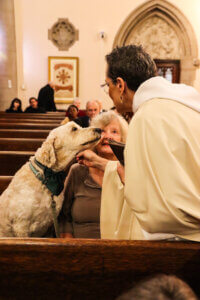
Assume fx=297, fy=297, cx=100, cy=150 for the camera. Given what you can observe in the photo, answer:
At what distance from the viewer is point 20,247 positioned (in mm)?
1021

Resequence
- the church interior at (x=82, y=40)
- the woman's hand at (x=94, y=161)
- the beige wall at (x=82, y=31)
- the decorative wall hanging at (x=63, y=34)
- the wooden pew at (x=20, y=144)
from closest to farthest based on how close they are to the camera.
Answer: the woman's hand at (x=94, y=161) < the wooden pew at (x=20, y=144) < the church interior at (x=82, y=40) < the beige wall at (x=82, y=31) < the decorative wall hanging at (x=63, y=34)

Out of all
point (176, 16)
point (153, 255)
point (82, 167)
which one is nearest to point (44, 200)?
point (82, 167)

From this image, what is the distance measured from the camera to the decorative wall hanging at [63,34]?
11.0m

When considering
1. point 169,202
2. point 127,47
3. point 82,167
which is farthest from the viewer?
point 82,167

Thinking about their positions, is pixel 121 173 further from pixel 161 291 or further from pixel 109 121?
pixel 161 291

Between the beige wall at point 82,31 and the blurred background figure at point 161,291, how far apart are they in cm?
1068

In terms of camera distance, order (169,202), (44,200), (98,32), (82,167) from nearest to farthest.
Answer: (169,202), (44,200), (82,167), (98,32)

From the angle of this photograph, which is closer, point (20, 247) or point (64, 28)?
point (20, 247)

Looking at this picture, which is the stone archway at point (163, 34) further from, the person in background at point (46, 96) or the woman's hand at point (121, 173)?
the woman's hand at point (121, 173)

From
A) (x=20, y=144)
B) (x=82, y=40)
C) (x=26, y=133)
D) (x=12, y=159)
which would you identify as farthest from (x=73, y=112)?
(x=82, y=40)

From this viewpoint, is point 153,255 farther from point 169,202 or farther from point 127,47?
point 127,47

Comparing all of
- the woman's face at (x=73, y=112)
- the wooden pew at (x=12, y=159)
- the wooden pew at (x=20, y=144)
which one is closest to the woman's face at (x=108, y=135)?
the wooden pew at (x=12, y=159)

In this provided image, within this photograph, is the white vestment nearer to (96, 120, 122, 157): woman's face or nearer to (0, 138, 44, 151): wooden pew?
(96, 120, 122, 157): woman's face

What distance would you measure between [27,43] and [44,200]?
33.8 ft
